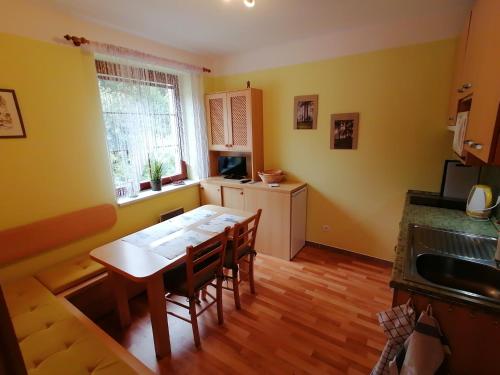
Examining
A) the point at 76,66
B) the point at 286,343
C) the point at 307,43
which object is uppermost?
the point at 307,43

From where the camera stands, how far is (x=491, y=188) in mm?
1937

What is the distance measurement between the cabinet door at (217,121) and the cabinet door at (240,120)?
0.08m

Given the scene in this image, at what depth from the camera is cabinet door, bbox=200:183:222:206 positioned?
3.39 metres

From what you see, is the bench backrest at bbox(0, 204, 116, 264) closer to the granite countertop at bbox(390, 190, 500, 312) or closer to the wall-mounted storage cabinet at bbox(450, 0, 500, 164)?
the granite countertop at bbox(390, 190, 500, 312)

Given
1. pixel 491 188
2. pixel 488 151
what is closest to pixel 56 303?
pixel 488 151

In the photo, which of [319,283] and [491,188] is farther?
[319,283]

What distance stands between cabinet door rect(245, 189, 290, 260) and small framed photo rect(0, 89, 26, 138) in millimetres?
2154

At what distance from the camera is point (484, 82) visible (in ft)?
3.74

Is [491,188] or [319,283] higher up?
[491,188]

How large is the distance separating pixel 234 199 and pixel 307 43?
2.00m

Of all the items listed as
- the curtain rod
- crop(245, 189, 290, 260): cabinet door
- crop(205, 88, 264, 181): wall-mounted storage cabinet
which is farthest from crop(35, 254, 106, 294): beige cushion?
crop(205, 88, 264, 181): wall-mounted storage cabinet

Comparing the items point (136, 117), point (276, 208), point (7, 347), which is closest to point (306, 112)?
point (276, 208)

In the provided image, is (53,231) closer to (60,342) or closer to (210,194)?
(60,342)

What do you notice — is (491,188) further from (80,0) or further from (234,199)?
(80,0)
